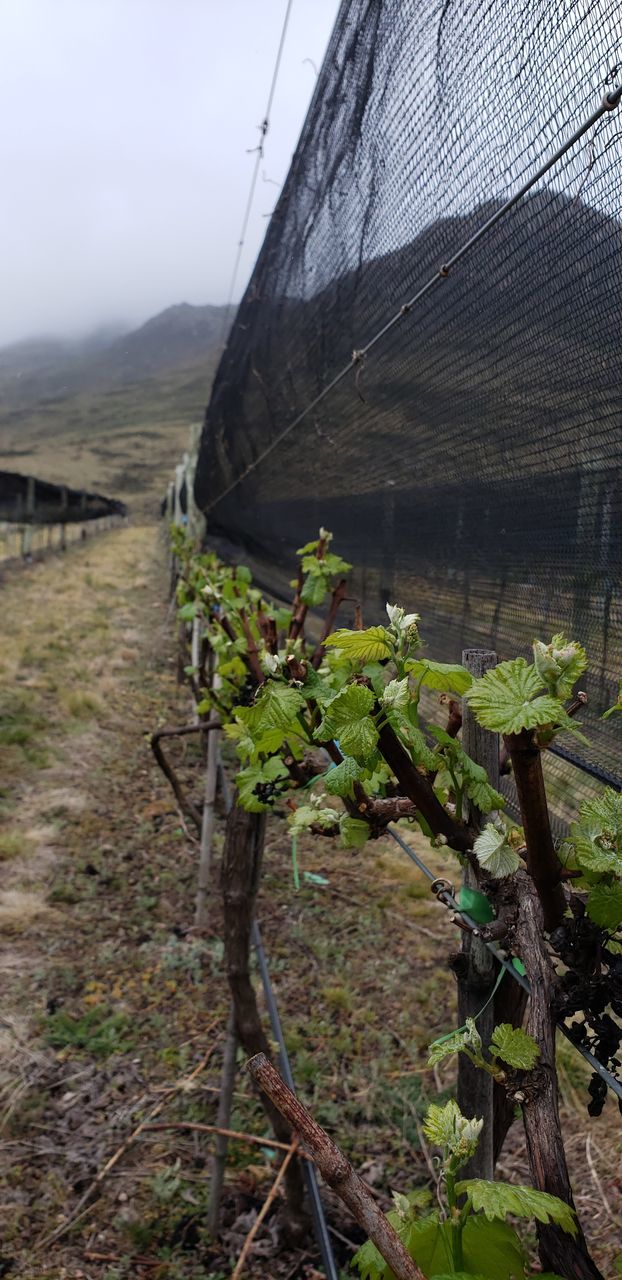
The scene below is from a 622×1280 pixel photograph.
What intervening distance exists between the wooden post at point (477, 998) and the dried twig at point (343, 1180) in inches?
15.9

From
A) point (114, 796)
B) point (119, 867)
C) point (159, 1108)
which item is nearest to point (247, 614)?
point (159, 1108)

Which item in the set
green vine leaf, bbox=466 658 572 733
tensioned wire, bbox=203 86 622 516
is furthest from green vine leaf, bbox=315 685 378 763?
tensioned wire, bbox=203 86 622 516

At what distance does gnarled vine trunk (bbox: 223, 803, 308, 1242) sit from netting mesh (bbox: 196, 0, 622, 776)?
0.77m

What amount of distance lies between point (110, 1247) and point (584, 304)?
2.71m

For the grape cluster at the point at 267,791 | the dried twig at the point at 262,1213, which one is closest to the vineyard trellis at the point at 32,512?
the dried twig at the point at 262,1213

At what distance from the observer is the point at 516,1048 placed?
72 centimetres

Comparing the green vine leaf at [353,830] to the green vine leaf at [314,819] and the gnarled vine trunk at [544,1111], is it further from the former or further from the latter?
the gnarled vine trunk at [544,1111]

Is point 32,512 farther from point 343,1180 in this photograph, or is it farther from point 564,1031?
point 343,1180

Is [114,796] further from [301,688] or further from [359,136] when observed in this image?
[301,688]

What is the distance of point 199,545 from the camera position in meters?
8.83

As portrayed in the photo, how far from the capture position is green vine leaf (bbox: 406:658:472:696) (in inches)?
33.7

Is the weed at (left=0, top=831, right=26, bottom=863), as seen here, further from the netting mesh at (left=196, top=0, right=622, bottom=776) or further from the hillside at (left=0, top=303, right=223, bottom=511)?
the hillside at (left=0, top=303, right=223, bottom=511)

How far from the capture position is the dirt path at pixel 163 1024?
2383 mm

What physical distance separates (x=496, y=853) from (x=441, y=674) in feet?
0.65
